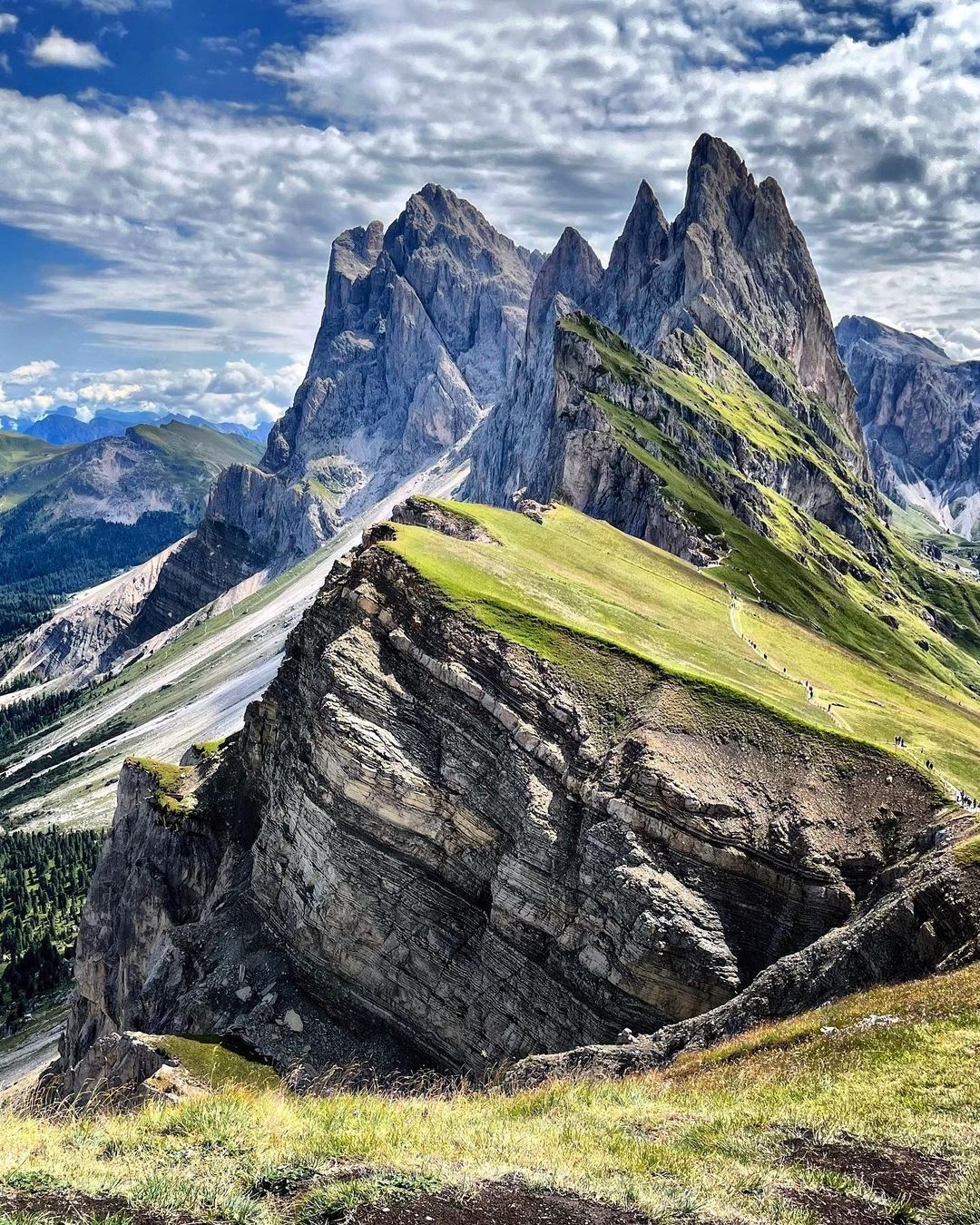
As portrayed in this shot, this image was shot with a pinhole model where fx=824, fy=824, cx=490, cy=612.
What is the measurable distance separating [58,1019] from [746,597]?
379 ft

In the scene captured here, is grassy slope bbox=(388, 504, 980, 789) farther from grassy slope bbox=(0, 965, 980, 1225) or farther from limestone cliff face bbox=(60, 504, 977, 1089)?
grassy slope bbox=(0, 965, 980, 1225)

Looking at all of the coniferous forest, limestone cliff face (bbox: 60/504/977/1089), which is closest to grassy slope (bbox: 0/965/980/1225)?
limestone cliff face (bbox: 60/504/977/1089)

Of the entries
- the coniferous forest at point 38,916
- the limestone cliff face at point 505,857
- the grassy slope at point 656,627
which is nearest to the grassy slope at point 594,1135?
the limestone cliff face at point 505,857

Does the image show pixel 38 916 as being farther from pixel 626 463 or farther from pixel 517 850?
pixel 517 850

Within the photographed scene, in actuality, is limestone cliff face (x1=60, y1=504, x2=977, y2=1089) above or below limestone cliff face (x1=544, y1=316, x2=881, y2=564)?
below

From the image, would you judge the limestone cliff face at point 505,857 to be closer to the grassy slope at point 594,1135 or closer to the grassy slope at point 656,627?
the grassy slope at point 656,627

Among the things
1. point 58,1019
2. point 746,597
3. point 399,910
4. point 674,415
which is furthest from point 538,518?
point 674,415

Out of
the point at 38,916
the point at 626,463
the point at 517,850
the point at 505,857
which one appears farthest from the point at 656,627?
the point at 38,916

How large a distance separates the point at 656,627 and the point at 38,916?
160888 millimetres

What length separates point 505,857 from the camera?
1688 inches

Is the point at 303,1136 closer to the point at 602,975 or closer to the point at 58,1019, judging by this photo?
the point at 602,975

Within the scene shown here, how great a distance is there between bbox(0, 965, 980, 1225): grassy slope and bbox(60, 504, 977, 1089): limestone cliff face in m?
11.3

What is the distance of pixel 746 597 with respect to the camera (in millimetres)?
122500

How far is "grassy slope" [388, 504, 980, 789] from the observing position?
5047cm
